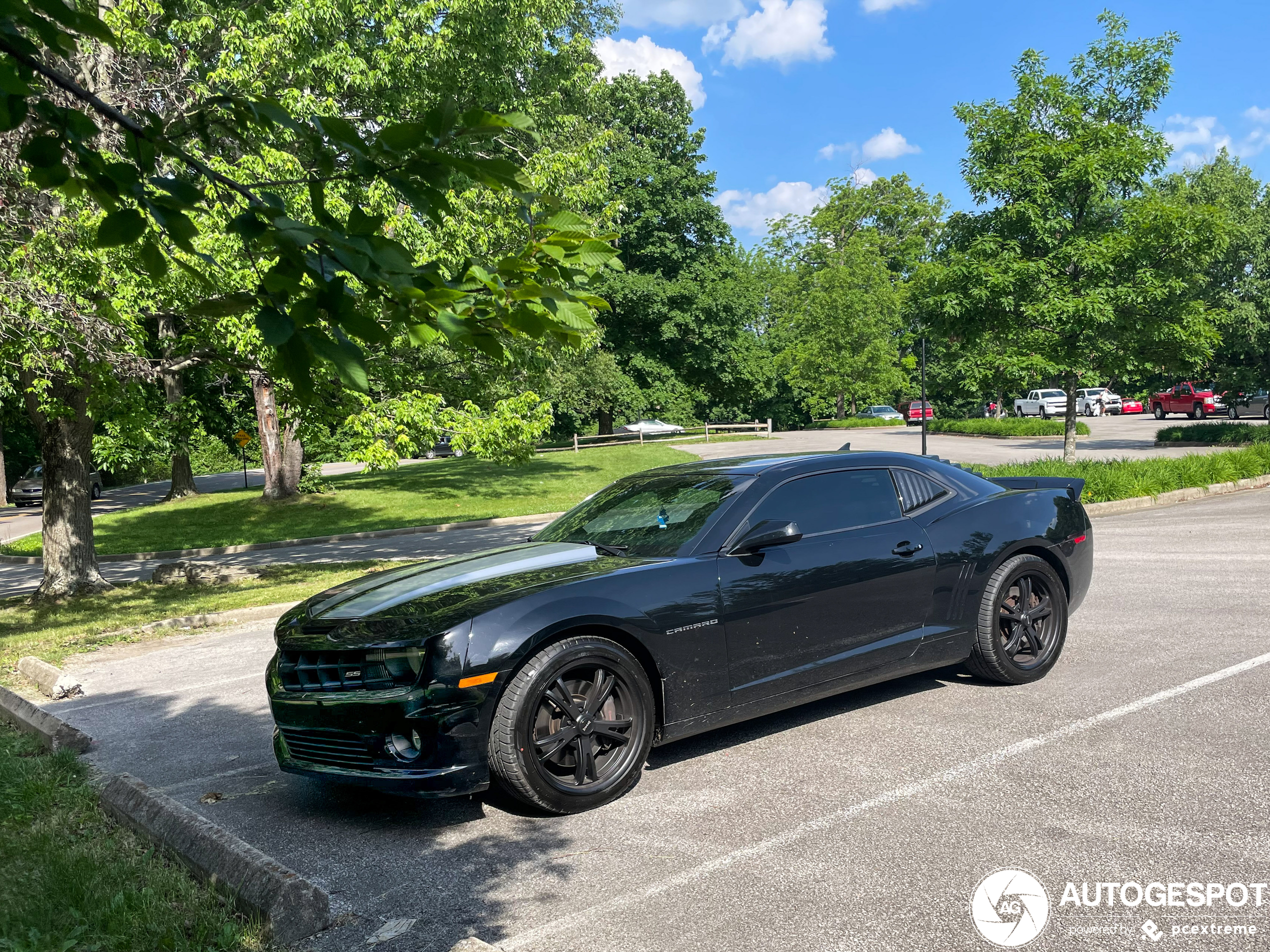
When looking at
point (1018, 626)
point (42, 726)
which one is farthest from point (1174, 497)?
point (42, 726)

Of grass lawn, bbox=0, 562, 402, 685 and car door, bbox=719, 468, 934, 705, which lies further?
grass lawn, bbox=0, 562, 402, 685

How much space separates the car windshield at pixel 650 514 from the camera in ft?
17.3

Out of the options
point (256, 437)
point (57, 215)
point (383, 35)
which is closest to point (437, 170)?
point (57, 215)

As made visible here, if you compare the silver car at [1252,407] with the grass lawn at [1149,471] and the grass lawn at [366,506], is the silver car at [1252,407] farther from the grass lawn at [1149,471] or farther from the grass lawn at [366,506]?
the grass lawn at [366,506]

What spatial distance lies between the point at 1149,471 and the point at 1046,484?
43.4 feet

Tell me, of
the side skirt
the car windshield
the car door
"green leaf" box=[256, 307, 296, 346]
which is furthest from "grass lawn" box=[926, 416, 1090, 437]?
"green leaf" box=[256, 307, 296, 346]

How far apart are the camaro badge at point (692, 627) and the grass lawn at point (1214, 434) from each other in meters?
28.7

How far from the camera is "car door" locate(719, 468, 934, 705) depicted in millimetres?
5016

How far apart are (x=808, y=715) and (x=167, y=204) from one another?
4.34 meters

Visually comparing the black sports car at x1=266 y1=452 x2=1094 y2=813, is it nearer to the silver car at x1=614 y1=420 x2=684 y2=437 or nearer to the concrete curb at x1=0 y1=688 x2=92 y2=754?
the concrete curb at x1=0 y1=688 x2=92 y2=754

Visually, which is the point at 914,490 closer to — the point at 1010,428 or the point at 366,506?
the point at 366,506

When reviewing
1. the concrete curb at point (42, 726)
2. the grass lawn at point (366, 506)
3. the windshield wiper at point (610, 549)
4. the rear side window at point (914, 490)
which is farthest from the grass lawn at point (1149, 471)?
the concrete curb at point (42, 726)

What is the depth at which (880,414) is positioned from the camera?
192ft
